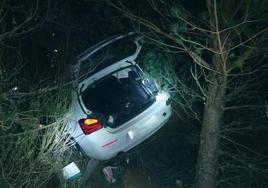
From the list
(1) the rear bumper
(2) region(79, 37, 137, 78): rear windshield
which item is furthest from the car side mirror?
(2) region(79, 37, 137, 78): rear windshield

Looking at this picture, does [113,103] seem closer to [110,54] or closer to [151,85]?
[151,85]

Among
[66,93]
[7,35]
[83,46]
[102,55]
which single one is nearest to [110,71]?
[102,55]

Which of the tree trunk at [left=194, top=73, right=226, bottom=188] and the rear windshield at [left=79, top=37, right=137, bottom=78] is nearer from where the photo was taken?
the tree trunk at [left=194, top=73, right=226, bottom=188]

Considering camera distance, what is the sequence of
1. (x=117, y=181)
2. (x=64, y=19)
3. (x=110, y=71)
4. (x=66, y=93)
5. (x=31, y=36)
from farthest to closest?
(x=64, y=19), (x=31, y=36), (x=117, y=181), (x=110, y=71), (x=66, y=93)

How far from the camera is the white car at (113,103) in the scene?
21.5 ft

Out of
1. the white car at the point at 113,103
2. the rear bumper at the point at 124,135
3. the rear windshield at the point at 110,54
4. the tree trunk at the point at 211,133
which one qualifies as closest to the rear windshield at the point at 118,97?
the white car at the point at 113,103

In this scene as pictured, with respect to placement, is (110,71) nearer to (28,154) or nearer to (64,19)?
(28,154)

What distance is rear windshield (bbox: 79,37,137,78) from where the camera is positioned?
6730 millimetres

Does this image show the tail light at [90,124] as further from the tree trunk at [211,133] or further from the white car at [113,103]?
the tree trunk at [211,133]

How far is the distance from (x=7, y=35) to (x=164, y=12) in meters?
2.43

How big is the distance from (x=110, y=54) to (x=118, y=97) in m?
0.89

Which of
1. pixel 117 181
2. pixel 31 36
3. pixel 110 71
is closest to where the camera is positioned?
pixel 110 71

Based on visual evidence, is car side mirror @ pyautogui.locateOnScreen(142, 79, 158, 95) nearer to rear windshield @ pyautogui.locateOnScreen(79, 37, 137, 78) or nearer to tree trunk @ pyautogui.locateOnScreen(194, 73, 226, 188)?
rear windshield @ pyautogui.locateOnScreen(79, 37, 137, 78)

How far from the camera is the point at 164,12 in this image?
5934 millimetres
